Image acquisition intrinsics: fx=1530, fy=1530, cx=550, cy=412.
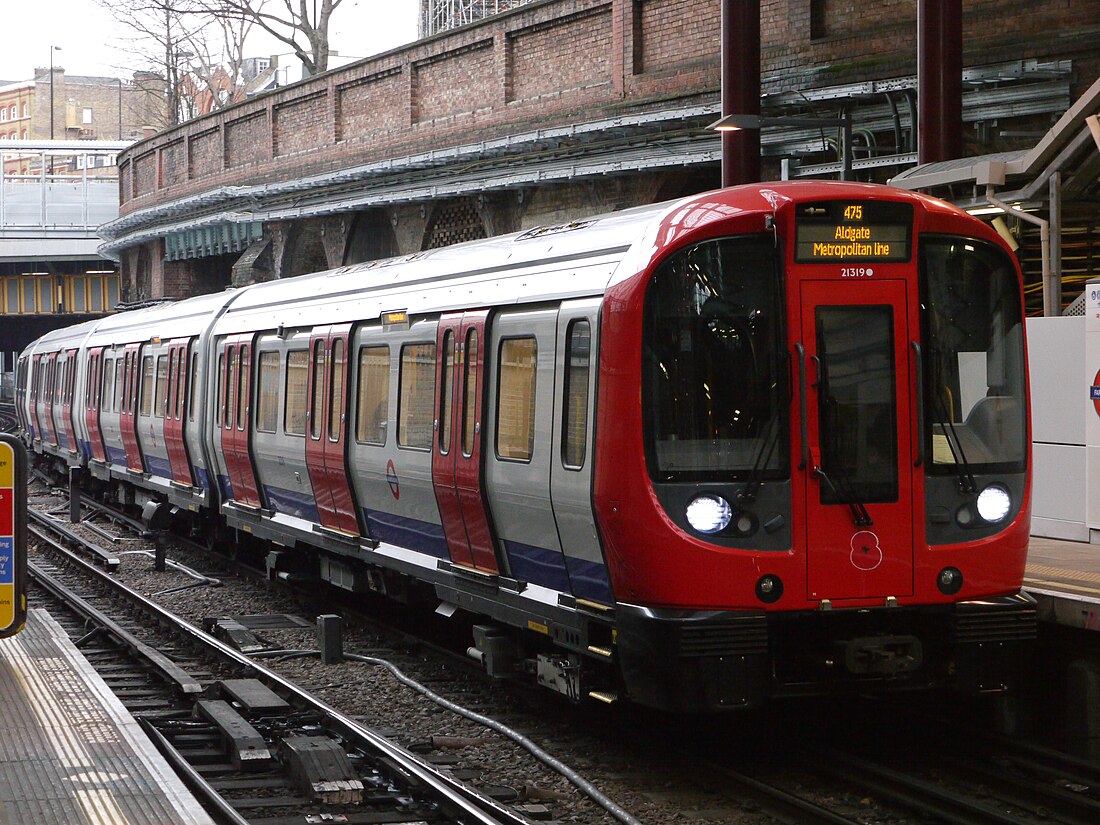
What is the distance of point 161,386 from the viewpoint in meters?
20.2

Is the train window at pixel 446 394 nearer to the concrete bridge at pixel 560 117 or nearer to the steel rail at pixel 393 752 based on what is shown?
the steel rail at pixel 393 752

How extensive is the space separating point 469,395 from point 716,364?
2.57 m

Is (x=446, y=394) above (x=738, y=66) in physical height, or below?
below

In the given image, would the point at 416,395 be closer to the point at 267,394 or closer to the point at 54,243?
the point at 267,394

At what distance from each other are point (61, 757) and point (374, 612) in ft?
25.0

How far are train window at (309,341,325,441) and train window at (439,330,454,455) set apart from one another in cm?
293

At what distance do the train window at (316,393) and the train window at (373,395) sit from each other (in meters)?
0.94

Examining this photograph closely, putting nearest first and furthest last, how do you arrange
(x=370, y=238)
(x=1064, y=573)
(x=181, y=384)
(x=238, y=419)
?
(x=1064, y=573)
(x=238, y=419)
(x=181, y=384)
(x=370, y=238)

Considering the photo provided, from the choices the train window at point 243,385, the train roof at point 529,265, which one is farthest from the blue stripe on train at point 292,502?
the train roof at point 529,265

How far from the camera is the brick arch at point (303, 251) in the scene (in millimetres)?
30719

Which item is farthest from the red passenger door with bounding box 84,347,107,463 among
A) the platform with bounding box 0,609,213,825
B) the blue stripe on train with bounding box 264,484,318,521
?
the platform with bounding box 0,609,213,825

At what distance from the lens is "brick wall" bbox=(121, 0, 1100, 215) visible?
1602cm

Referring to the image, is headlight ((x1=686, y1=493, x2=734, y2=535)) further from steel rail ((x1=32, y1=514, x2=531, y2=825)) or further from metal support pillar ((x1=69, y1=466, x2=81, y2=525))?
metal support pillar ((x1=69, y1=466, x2=81, y2=525))

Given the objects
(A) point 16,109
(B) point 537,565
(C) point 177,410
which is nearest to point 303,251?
(C) point 177,410
